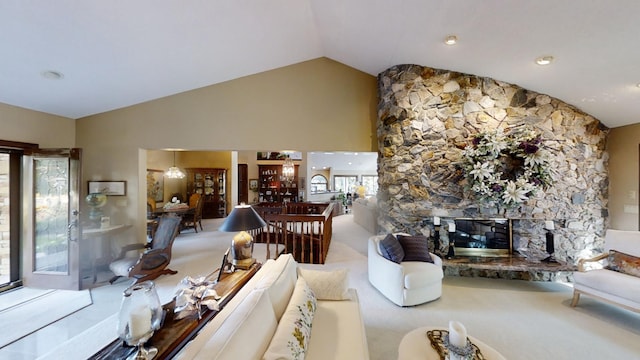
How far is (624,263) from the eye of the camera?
3014 millimetres

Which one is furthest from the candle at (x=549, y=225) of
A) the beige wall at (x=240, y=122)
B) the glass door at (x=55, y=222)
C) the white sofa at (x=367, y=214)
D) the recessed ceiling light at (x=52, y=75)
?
the recessed ceiling light at (x=52, y=75)

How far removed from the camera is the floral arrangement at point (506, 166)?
3.63 metres

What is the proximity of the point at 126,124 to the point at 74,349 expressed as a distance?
3893mm

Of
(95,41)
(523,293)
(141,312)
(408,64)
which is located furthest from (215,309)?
(408,64)

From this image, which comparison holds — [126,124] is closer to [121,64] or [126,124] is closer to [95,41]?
[121,64]

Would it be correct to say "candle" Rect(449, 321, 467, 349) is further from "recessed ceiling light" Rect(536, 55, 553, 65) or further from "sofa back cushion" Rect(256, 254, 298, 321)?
"recessed ceiling light" Rect(536, 55, 553, 65)

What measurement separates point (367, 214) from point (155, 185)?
6443mm

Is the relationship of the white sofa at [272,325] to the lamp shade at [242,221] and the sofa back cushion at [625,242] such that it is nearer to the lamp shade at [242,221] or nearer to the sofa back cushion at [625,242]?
the lamp shade at [242,221]

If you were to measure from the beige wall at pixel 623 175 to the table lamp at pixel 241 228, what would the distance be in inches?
220

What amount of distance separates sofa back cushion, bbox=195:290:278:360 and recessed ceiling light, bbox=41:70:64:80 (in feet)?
12.7

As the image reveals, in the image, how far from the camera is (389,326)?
8.86 ft

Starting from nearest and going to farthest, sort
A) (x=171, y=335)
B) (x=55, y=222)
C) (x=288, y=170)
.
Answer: (x=171, y=335) < (x=55, y=222) < (x=288, y=170)

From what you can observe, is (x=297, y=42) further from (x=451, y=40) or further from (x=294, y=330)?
(x=294, y=330)

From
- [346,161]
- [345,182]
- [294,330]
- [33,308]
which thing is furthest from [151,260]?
[345,182]
